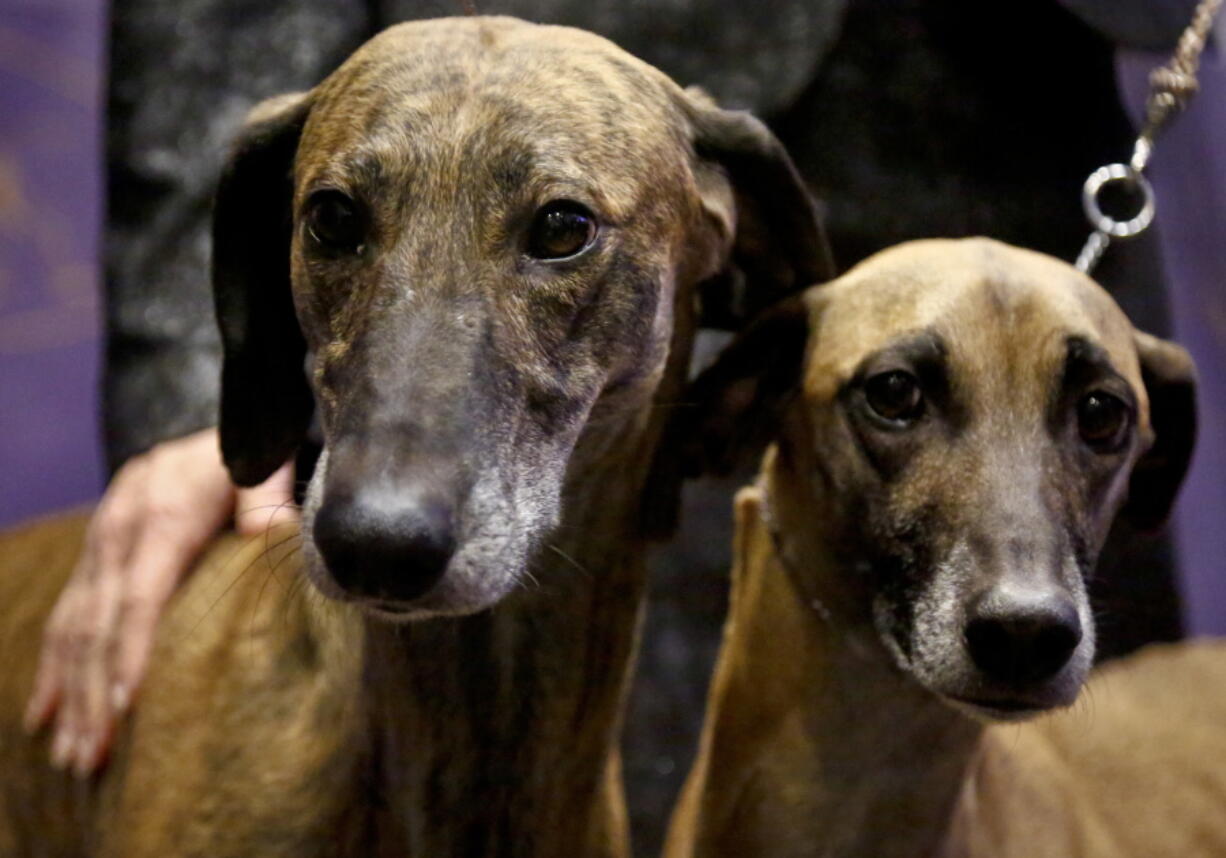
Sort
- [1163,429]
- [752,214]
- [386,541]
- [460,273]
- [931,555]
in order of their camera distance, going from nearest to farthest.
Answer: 1. [386,541]
2. [460,273]
3. [931,555]
4. [752,214]
5. [1163,429]

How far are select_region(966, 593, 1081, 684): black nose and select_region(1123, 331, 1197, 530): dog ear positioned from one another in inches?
13.7

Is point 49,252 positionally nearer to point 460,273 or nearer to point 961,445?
point 460,273

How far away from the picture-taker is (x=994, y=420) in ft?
3.70

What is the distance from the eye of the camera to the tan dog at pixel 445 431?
0.93 metres

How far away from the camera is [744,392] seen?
4.30ft

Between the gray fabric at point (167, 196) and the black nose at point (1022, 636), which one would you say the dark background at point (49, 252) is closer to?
the gray fabric at point (167, 196)

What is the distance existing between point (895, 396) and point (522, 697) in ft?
1.38

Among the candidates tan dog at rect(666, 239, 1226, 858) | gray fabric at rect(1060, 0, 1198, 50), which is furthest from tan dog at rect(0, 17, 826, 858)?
gray fabric at rect(1060, 0, 1198, 50)

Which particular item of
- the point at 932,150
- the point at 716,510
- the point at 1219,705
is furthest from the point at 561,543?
the point at 1219,705

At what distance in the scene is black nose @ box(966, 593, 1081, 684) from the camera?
1010 mm

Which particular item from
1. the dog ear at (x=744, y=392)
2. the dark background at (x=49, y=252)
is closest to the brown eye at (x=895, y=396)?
the dog ear at (x=744, y=392)

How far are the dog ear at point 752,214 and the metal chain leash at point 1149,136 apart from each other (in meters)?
0.29

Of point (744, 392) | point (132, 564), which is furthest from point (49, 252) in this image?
point (744, 392)

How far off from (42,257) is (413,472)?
1.81 metres
